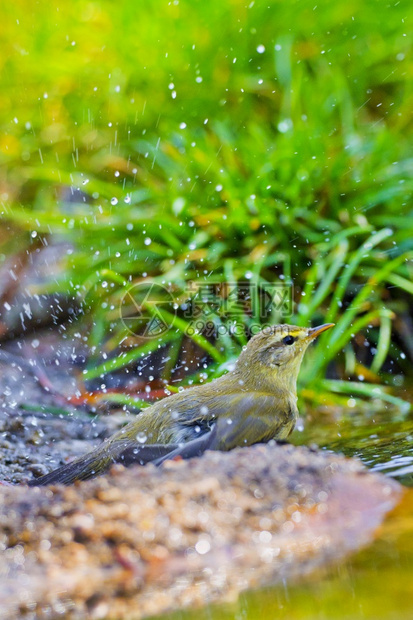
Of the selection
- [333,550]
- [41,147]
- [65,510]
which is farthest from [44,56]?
[333,550]

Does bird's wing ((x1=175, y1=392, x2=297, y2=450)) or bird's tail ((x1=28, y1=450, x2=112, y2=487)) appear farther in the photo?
bird's wing ((x1=175, y1=392, x2=297, y2=450))

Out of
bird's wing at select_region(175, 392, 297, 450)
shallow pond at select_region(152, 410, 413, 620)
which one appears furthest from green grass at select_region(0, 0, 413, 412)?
shallow pond at select_region(152, 410, 413, 620)

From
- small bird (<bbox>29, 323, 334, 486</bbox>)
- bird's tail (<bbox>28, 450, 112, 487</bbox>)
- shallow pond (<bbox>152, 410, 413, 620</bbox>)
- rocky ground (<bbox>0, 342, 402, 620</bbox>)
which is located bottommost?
bird's tail (<bbox>28, 450, 112, 487</bbox>)

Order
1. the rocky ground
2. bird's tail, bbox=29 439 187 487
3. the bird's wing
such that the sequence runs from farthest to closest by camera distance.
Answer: the bird's wing
bird's tail, bbox=29 439 187 487
the rocky ground

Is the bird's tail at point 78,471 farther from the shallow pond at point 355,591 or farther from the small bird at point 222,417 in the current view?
the shallow pond at point 355,591

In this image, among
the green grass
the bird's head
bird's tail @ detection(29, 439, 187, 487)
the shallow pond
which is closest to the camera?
the shallow pond

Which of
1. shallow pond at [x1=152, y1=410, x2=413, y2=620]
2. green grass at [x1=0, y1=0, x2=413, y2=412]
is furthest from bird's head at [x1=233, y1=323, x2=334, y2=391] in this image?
shallow pond at [x1=152, y1=410, x2=413, y2=620]

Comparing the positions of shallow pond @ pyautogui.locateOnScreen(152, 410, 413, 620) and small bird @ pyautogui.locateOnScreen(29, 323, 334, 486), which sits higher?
Answer: shallow pond @ pyautogui.locateOnScreen(152, 410, 413, 620)

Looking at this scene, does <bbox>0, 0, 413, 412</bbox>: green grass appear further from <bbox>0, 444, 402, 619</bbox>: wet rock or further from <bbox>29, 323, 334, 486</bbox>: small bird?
<bbox>0, 444, 402, 619</bbox>: wet rock

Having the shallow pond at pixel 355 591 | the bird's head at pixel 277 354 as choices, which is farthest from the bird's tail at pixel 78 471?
the shallow pond at pixel 355 591
